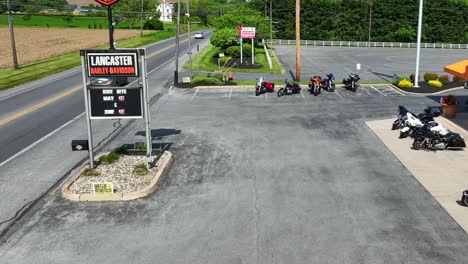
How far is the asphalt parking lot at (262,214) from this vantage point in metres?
12.3

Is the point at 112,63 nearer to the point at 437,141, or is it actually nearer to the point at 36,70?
the point at 437,141

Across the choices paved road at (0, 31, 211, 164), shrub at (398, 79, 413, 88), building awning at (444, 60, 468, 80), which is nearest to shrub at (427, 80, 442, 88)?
shrub at (398, 79, 413, 88)

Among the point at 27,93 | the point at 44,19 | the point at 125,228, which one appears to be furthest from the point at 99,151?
the point at 44,19

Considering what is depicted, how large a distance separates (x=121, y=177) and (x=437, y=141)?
44.8 feet

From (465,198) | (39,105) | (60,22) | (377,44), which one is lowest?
(465,198)

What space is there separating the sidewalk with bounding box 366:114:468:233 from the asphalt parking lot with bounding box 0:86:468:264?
1.29ft

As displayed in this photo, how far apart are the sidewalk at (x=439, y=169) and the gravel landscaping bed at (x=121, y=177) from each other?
32.8ft

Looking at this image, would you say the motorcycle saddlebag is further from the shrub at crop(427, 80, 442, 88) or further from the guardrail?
the guardrail

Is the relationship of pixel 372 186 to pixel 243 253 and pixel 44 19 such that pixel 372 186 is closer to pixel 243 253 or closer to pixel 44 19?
pixel 243 253

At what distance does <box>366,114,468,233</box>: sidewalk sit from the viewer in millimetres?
15297

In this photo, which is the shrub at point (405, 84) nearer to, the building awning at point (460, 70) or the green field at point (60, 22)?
the building awning at point (460, 70)

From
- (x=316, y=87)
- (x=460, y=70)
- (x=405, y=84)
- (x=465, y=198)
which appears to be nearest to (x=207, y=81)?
(x=316, y=87)

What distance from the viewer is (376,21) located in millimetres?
111688

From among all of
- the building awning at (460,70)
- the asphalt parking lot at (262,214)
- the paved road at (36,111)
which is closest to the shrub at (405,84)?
the building awning at (460,70)
